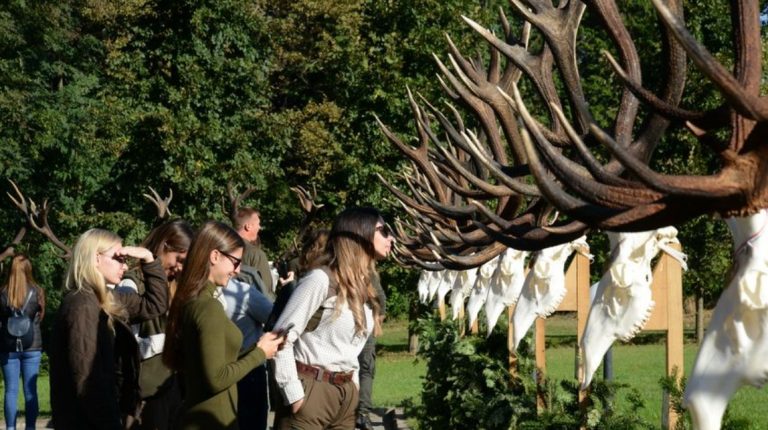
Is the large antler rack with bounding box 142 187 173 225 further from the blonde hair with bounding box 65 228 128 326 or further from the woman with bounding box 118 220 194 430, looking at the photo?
the blonde hair with bounding box 65 228 128 326

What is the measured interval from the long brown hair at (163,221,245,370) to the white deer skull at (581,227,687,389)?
176cm

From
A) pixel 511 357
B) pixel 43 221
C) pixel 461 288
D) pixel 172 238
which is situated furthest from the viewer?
pixel 43 221

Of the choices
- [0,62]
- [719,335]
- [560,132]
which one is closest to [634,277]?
[560,132]

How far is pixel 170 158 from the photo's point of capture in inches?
1112

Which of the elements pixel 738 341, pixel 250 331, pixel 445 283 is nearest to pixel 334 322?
pixel 250 331

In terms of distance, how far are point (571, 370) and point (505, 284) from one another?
13.2 meters

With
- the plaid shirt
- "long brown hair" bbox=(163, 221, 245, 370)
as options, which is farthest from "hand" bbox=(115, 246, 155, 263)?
the plaid shirt

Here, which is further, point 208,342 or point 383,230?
point 383,230

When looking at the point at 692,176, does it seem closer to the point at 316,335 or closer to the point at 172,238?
the point at 316,335

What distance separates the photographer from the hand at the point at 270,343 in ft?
21.0

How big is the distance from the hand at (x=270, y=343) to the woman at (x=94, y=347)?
880mm

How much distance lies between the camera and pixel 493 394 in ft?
35.6

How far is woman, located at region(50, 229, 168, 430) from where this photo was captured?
264 inches

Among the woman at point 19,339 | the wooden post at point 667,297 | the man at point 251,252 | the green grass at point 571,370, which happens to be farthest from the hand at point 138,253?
the woman at point 19,339
